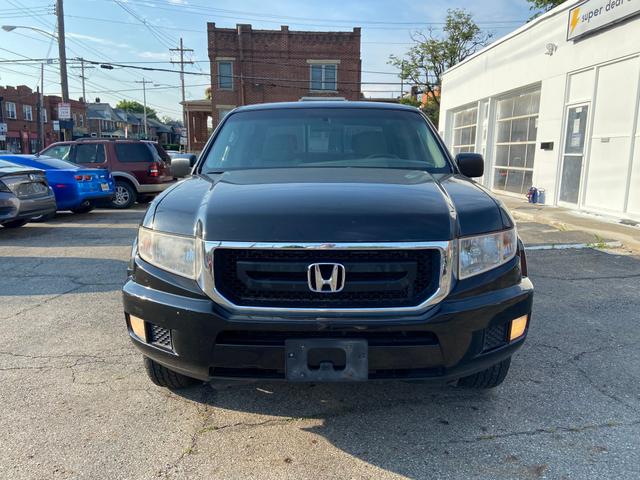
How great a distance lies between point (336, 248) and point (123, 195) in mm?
12220

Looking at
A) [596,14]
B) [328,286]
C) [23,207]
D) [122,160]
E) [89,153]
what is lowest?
[23,207]

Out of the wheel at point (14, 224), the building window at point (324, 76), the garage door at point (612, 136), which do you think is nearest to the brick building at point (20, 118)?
the building window at point (324, 76)

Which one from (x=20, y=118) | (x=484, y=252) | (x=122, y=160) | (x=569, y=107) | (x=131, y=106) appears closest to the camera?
(x=484, y=252)

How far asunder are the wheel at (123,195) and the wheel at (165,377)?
1117cm

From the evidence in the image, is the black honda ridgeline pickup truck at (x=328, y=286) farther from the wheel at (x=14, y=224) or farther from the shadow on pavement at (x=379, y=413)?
the wheel at (x=14, y=224)

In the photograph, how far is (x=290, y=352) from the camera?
6.93 ft

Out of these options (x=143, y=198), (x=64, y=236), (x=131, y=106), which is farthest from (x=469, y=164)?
(x=131, y=106)

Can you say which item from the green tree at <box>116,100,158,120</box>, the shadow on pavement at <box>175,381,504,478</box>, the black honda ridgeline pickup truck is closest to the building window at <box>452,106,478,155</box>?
the shadow on pavement at <box>175,381,504,478</box>

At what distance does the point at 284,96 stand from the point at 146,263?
33593 millimetres

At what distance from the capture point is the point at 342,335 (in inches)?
83.4

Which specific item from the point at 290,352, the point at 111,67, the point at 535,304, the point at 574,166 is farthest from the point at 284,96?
the point at 290,352

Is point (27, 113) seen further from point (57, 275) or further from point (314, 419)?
point (314, 419)

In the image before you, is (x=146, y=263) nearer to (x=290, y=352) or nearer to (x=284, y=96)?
(x=290, y=352)

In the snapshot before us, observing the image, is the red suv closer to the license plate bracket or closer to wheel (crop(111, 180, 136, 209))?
wheel (crop(111, 180, 136, 209))
